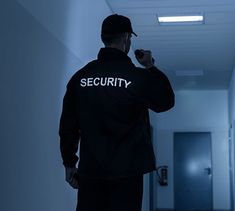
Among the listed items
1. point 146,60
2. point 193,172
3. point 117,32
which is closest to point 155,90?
point 146,60

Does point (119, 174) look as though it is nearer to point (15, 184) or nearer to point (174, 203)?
point (15, 184)

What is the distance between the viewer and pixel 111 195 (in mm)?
1402

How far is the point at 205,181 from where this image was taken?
8406 mm

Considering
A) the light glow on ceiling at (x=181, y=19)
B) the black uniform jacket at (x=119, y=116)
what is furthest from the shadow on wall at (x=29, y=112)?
the light glow on ceiling at (x=181, y=19)

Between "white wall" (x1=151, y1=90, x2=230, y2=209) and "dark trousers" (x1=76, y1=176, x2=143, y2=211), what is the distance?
703 cm

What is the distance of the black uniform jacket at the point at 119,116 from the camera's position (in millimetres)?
1390

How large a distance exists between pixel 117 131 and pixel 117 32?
38 centimetres

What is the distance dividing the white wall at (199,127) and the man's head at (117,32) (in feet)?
22.7

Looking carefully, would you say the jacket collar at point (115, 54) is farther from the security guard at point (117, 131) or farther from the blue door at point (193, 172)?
the blue door at point (193, 172)

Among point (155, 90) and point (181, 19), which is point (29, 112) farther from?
point (181, 19)

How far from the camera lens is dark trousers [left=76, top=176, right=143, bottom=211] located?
138 centimetres

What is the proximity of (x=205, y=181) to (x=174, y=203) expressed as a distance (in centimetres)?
82

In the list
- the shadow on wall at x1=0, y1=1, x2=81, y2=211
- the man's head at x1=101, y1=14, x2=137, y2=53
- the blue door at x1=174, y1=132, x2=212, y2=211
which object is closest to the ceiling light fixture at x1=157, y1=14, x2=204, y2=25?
the shadow on wall at x1=0, y1=1, x2=81, y2=211

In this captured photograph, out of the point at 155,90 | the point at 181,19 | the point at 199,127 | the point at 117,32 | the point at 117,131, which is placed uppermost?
the point at 181,19
